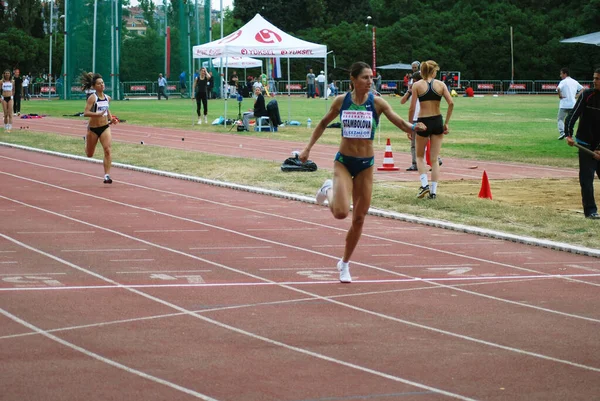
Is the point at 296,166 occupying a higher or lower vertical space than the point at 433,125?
lower

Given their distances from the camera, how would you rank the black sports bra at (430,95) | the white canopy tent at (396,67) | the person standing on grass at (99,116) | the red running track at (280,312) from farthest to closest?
the white canopy tent at (396,67)
the person standing on grass at (99,116)
the black sports bra at (430,95)
the red running track at (280,312)

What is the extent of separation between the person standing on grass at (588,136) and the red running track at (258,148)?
5.26 metres

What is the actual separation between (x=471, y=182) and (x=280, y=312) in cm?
1077

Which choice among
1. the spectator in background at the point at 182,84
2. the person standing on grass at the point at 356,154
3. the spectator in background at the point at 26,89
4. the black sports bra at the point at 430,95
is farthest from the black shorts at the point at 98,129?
the spectator in background at the point at 182,84

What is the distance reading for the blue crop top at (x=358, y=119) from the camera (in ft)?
33.6

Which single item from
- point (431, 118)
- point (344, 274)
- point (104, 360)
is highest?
point (431, 118)

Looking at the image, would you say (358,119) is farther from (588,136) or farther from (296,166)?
(296,166)

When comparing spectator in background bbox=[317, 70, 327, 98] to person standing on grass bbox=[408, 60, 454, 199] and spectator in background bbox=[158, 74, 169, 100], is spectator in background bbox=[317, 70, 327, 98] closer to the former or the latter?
spectator in background bbox=[158, 74, 169, 100]

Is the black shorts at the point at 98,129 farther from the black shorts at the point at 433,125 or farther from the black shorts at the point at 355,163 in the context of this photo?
the black shorts at the point at 355,163

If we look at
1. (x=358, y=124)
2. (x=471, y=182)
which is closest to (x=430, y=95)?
(x=471, y=182)

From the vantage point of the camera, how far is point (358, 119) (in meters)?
10.2

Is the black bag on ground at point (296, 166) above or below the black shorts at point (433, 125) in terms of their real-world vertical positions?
below

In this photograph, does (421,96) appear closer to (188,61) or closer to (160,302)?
(160,302)

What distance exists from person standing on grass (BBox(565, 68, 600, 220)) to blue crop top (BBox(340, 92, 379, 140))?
15.8 ft
